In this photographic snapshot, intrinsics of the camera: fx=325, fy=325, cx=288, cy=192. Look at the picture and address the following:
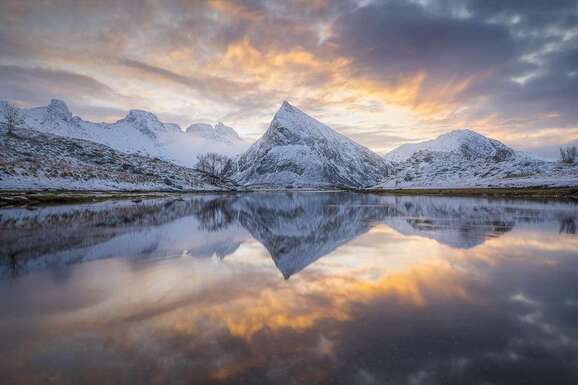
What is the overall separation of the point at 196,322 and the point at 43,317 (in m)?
4.21

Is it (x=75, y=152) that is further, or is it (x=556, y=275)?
(x=75, y=152)

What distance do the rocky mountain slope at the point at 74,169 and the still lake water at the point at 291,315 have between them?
247ft

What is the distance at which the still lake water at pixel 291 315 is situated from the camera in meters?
6.26

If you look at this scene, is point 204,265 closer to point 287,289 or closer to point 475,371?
point 287,289

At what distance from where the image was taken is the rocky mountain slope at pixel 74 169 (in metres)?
76.8

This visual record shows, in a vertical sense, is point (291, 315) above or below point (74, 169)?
below

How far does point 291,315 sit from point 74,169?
105m

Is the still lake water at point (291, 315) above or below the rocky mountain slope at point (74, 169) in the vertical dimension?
below

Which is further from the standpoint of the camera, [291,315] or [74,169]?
[74,169]

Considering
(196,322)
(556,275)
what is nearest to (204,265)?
(196,322)

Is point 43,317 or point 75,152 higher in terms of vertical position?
point 75,152

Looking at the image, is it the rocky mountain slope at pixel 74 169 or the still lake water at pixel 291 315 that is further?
the rocky mountain slope at pixel 74 169

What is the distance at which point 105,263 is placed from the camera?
49.8ft

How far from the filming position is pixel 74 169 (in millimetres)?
93625
